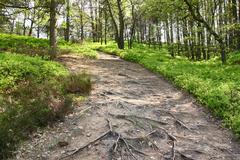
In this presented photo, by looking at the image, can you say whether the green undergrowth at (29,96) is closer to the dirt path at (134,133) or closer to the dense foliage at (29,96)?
the dense foliage at (29,96)

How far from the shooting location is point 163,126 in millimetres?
9773

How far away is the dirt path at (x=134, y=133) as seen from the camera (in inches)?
308

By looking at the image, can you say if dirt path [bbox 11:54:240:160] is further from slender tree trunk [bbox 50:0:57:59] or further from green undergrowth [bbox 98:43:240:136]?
slender tree trunk [bbox 50:0:57:59]

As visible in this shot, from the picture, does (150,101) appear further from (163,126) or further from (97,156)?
(97,156)

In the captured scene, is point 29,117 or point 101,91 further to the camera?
point 101,91

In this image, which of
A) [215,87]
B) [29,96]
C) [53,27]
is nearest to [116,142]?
[29,96]

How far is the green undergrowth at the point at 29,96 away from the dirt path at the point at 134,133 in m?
0.34

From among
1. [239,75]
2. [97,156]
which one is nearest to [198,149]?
[97,156]

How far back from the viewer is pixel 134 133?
890cm

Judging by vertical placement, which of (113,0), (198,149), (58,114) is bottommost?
(198,149)

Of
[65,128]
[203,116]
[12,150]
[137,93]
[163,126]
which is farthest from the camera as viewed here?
[137,93]

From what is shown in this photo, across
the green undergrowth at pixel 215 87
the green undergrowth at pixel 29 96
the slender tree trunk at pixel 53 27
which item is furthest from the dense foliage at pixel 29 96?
the green undergrowth at pixel 215 87

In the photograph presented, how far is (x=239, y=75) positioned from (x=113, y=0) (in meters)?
29.8

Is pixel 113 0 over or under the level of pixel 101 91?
over
